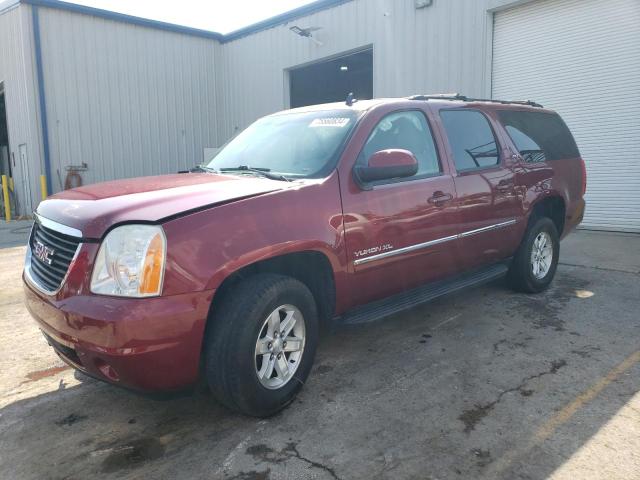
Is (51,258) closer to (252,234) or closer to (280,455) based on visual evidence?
(252,234)

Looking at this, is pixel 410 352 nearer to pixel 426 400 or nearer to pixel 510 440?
pixel 426 400

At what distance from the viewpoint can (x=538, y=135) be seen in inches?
206

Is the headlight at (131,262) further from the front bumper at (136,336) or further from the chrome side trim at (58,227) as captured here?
the chrome side trim at (58,227)

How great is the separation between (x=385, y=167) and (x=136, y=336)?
5.96 ft

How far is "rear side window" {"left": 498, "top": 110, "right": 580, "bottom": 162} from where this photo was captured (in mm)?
4902

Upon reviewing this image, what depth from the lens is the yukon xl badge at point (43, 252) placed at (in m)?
2.78

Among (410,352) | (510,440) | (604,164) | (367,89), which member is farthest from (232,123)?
(510,440)

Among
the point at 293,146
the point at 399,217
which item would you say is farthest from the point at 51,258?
the point at 399,217

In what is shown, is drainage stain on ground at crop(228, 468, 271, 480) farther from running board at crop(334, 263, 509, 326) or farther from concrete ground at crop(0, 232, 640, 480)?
running board at crop(334, 263, 509, 326)

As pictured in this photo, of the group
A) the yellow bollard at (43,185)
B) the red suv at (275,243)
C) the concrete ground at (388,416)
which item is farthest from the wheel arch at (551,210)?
the yellow bollard at (43,185)

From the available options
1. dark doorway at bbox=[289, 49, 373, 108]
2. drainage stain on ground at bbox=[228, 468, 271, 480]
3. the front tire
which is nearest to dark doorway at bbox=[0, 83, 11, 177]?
dark doorway at bbox=[289, 49, 373, 108]

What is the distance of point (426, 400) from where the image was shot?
3.05 metres

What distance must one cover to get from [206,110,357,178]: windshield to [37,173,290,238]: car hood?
306 mm

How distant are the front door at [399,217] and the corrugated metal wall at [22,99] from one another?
43.1 feet
